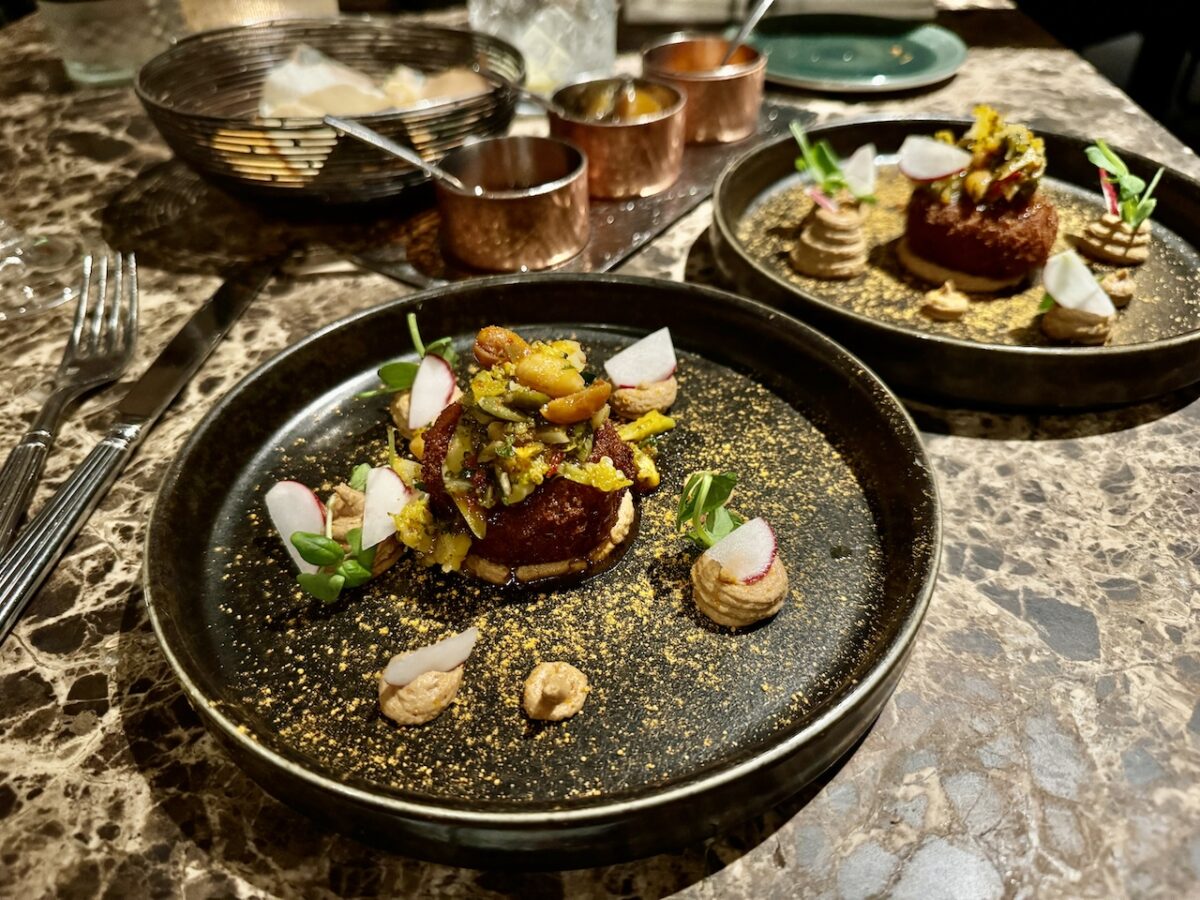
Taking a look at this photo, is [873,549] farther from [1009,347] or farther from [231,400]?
[231,400]

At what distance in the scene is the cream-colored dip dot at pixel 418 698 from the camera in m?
1.07

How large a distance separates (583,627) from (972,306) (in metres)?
1.25

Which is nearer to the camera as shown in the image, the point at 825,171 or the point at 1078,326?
the point at 1078,326

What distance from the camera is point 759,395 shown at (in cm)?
160

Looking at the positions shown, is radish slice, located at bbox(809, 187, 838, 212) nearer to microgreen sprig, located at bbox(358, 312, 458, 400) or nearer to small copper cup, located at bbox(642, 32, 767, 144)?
small copper cup, located at bbox(642, 32, 767, 144)

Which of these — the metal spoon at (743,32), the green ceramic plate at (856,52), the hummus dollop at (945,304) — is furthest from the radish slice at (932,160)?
the green ceramic plate at (856,52)

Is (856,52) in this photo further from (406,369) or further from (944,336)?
(406,369)

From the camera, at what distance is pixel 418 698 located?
107 cm

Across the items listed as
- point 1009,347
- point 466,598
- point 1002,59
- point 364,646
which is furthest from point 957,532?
point 1002,59

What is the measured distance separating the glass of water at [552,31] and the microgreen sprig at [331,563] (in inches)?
85.2

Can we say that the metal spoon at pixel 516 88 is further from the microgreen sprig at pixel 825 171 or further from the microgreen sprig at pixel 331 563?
the microgreen sprig at pixel 331 563

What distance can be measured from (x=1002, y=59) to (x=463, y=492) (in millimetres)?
3200

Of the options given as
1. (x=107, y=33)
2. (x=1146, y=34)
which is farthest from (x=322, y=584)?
(x=1146, y=34)

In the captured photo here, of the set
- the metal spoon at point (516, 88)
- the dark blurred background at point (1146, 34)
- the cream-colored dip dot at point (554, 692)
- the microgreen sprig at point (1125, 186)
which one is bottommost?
the dark blurred background at point (1146, 34)
